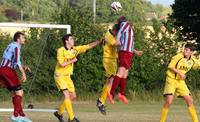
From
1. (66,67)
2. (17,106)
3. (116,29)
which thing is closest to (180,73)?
(116,29)

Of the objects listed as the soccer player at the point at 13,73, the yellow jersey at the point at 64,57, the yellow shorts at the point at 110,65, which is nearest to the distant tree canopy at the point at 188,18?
the yellow shorts at the point at 110,65

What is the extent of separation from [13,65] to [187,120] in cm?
532

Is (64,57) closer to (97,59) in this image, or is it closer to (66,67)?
(66,67)

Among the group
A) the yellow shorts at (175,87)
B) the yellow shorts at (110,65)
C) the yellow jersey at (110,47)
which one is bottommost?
the yellow shorts at (175,87)

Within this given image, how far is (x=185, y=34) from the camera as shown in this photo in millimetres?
34344

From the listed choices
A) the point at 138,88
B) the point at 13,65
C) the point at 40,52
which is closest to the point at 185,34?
the point at 138,88

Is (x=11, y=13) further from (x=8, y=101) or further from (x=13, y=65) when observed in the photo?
(x=13, y=65)

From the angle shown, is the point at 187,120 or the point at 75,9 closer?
the point at 187,120

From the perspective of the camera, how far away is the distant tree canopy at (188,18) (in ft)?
112

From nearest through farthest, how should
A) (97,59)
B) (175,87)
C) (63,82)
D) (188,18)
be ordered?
1. (175,87)
2. (63,82)
3. (97,59)
4. (188,18)

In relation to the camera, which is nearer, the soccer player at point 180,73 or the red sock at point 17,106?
the red sock at point 17,106

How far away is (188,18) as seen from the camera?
113ft

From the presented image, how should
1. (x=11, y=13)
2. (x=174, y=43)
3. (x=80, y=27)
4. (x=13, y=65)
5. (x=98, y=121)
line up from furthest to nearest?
(x=11, y=13) → (x=174, y=43) → (x=80, y=27) → (x=98, y=121) → (x=13, y=65)

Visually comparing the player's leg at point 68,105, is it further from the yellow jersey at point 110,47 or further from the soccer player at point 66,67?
the yellow jersey at point 110,47
